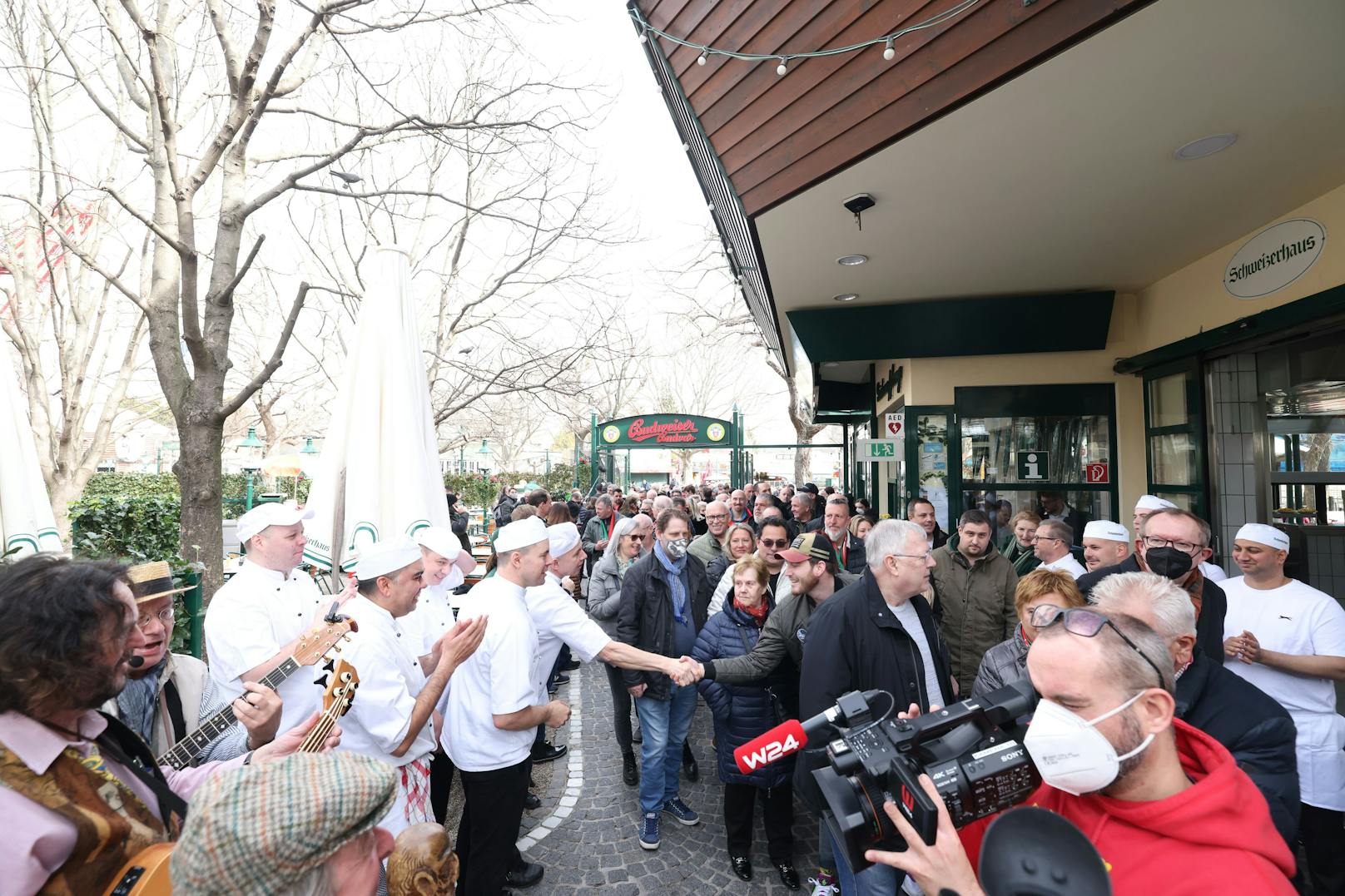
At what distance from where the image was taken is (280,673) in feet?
8.95

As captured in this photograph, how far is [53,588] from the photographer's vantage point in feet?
5.19

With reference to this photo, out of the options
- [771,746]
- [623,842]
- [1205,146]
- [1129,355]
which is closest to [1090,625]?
[771,746]

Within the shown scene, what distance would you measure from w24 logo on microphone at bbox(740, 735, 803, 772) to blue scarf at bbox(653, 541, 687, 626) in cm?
253

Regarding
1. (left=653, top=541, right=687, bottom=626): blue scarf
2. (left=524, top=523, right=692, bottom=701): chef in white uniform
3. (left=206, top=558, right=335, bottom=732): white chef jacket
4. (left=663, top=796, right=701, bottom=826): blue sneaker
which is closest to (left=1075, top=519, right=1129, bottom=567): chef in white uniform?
(left=653, top=541, right=687, bottom=626): blue scarf

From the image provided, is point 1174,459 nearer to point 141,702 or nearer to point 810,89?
point 810,89

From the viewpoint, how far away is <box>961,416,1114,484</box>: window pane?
26.3ft

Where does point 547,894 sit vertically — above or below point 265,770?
below

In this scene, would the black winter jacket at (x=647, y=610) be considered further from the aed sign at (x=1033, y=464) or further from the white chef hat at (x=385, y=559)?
the aed sign at (x=1033, y=464)

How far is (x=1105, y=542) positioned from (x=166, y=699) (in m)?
5.15

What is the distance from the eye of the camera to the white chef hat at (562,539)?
4.37m

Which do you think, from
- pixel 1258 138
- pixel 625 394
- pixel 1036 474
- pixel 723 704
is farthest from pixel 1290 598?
pixel 625 394

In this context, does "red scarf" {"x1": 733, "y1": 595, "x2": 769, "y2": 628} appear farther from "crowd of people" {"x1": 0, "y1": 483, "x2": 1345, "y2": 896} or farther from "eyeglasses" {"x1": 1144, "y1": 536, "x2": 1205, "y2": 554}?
"eyeglasses" {"x1": 1144, "y1": 536, "x2": 1205, "y2": 554}

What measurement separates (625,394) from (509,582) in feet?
104

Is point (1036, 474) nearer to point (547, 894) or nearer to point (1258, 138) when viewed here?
point (1258, 138)
